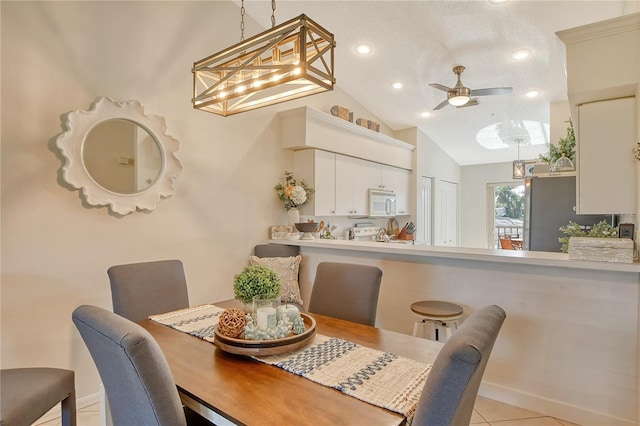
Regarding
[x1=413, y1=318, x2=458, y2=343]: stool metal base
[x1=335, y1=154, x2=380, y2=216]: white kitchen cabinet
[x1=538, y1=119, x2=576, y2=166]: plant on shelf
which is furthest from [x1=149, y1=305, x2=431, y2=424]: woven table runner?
[x1=538, y1=119, x2=576, y2=166]: plant on shelf

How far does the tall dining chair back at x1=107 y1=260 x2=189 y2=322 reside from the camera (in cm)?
204

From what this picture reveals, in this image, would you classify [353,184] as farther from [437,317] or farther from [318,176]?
[437,317]

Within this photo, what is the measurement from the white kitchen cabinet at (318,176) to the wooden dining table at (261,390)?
8.10 ft

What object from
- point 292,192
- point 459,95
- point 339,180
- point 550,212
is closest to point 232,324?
point 292,192

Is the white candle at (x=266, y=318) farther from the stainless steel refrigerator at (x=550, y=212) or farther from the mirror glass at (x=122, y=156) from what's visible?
the stainless steel refrigerator at (x=550, y=212)

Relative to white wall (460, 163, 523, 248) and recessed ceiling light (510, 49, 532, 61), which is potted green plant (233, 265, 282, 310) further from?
white wall (460, 163, 523, 248)

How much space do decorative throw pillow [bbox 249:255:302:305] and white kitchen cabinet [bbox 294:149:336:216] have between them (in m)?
0.73

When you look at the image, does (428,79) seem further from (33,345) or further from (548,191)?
(33,345)

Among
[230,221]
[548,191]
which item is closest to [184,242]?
[230,221]

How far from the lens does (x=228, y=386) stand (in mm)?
1204

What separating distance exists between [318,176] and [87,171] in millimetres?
2246

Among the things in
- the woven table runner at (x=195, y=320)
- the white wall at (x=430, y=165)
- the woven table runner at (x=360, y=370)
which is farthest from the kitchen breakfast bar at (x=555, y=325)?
the white wall at (x=430, y=165)

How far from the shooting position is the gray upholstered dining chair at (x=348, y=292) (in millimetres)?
2031

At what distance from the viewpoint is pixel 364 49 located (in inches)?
149
